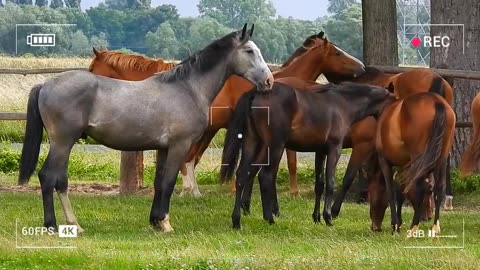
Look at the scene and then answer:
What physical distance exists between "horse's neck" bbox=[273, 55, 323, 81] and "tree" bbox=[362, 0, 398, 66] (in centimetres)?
219

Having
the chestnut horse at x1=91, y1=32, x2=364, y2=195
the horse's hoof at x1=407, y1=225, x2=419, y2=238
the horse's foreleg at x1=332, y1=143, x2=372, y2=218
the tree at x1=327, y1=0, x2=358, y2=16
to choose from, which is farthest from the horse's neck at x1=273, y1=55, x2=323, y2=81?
the tree at x1=327, y1=0, x2=358, y2=16

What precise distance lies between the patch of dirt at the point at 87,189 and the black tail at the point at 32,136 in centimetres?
425

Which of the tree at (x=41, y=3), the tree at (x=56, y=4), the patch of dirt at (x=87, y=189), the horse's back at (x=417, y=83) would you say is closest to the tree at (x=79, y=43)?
the tree at (x=41, y=3)

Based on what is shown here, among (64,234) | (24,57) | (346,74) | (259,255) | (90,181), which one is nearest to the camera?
(259,255)

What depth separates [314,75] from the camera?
13461 millimetres

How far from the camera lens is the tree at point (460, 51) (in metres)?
15.2

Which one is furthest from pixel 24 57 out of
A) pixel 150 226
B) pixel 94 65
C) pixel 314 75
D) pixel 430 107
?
pixel 430 107

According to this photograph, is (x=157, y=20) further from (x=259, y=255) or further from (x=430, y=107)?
(x=259, y=255)

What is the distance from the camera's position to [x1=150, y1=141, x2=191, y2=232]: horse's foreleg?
10773 mm

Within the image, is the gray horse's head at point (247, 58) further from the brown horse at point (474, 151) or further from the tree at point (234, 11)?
the tree at point (234, 11)

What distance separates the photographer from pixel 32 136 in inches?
413

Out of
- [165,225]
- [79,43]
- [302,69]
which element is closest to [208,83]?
[165,225]

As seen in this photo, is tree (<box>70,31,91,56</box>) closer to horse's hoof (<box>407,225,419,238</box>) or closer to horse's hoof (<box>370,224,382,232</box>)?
horse's hoof (<box>370,224,382,232</box>)

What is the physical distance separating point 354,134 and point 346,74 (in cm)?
186
